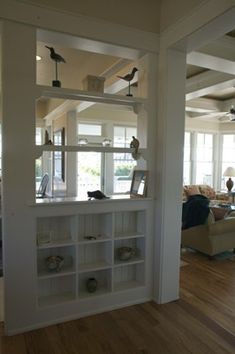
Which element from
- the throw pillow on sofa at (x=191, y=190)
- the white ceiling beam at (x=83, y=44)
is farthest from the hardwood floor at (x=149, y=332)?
the throw pillow on sofa at (x=191, y=190)

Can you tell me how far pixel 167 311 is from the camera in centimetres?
259

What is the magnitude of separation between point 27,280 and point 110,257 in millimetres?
797

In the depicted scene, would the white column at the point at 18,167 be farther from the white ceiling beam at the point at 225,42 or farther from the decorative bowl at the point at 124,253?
the white ceiling beam at the point at 225,42

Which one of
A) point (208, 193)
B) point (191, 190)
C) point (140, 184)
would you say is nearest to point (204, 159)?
point (208, 193)

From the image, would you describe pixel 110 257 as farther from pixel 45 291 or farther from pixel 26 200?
pixel 26 200

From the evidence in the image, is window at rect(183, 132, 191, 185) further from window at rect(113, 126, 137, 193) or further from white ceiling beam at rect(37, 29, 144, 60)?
white ceiling beam at rect(37, 29, 144, 60)

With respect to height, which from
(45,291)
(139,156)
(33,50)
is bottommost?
(45,291)

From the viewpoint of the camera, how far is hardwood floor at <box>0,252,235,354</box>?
81.0 inches

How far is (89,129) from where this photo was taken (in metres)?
6.56

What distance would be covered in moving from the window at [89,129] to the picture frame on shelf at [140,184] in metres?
3.81

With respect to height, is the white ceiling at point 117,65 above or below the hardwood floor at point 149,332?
above

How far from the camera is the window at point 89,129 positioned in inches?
254

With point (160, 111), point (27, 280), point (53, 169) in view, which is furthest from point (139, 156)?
point (53, 169)

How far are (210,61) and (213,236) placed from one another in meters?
2.35
